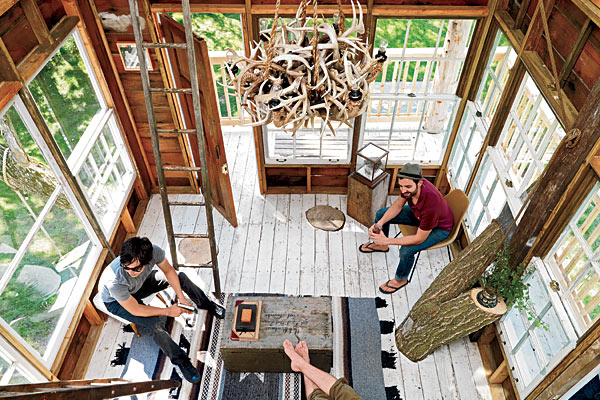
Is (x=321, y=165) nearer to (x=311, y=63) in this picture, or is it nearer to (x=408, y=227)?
(x=408, y=227)

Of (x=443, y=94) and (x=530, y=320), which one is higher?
(x=443, y=94)

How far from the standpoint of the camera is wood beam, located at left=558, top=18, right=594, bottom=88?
7.73ft

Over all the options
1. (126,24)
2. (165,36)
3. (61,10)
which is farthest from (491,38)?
(61,10)

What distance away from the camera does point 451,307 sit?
10.1 ft

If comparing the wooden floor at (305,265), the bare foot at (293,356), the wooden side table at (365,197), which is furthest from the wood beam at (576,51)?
the bare foot at (293,356)

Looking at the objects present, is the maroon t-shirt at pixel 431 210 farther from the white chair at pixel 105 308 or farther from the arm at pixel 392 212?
the white chair at pixel 105 308

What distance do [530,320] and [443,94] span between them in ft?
7.31

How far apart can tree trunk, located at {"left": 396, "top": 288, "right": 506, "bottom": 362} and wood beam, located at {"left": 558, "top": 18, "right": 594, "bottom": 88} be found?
1.50 metres

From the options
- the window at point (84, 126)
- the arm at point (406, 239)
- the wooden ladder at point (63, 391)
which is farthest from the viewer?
the arm at point (406, 239)

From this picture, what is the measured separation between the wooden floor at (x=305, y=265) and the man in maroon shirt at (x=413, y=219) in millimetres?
324

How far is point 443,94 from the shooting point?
4066 millimetres

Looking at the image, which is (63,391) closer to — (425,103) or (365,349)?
(365,349)

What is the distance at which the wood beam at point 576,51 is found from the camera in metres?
2.36

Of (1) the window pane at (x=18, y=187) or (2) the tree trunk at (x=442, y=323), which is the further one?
(2) the tree trunk at (x=442, y=323)
